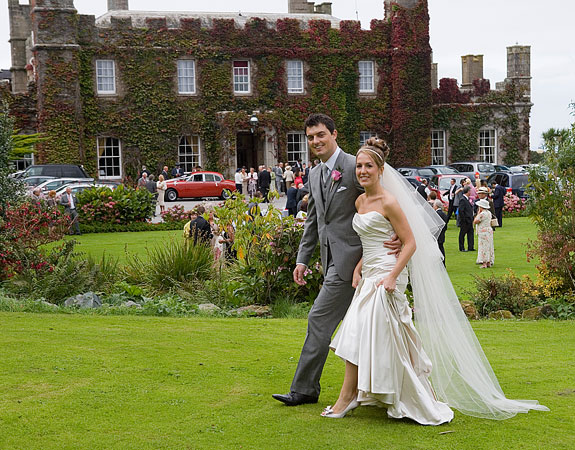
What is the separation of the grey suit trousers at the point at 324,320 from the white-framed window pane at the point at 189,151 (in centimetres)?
3488

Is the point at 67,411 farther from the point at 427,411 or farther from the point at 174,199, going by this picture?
the point at 174,199

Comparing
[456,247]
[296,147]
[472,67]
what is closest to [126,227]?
[456,247]

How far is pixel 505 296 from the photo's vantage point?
1170 cm

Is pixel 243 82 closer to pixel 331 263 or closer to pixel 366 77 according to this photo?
pixel 366 77

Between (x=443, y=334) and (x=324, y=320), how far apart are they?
0.88 metres

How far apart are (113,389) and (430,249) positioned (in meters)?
2.77

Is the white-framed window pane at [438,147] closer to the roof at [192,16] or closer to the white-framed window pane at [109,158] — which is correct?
the roof at [192,16]

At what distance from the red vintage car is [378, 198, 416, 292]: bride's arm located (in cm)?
3012

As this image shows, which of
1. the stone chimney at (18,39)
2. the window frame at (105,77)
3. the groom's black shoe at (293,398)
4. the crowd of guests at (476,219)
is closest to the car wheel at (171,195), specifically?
the window frame at (105,77)

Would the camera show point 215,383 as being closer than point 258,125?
Yes

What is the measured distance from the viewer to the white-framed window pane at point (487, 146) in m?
46.6

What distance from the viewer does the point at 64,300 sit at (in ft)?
39.1

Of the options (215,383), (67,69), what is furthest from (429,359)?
(67,69)

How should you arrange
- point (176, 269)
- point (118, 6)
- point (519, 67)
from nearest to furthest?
point (176, 269), point (118, 6), point (519, 67)
